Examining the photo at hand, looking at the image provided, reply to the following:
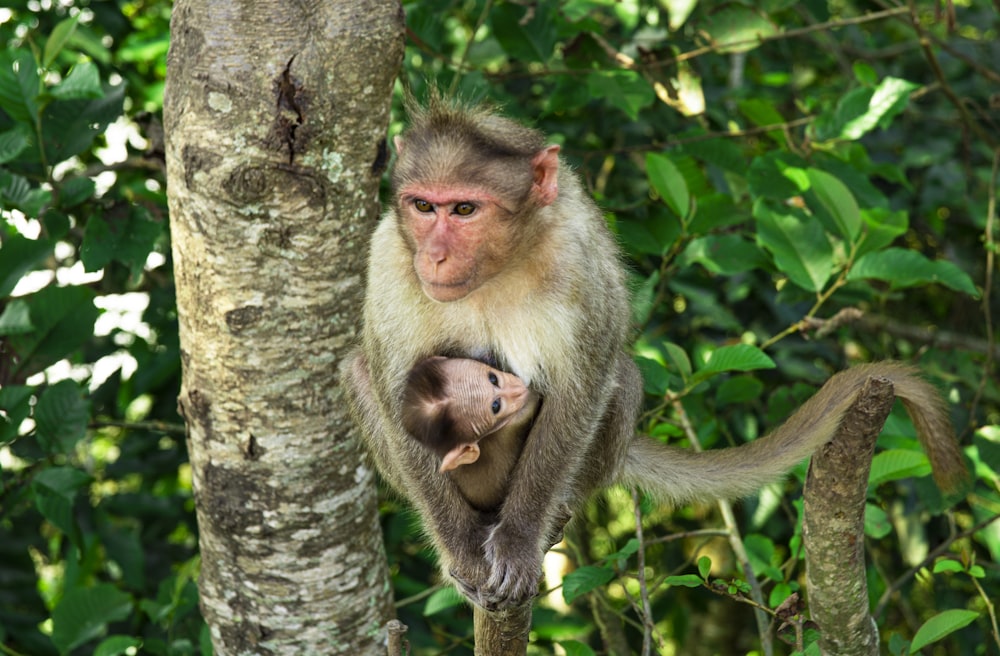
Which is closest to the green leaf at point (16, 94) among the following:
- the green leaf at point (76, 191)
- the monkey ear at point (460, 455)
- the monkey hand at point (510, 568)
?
the green leaf at point (76, 191)

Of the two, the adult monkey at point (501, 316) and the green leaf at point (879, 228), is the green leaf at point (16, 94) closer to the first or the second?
the adult monkey at point (501, 316)

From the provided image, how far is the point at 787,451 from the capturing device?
3369mm

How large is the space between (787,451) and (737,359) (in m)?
0.34

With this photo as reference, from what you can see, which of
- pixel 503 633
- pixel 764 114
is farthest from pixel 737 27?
pixel 503 633

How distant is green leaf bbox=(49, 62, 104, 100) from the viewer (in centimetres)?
352

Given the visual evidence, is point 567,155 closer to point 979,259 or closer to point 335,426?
point 335,426

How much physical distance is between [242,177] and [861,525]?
1.87 m

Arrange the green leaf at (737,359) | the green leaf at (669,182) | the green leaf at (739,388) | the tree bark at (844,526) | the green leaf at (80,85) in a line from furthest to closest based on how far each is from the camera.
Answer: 1. the green leaf at (739,388)
2. the green leaf at (669,182)
3. the green leaf at (80,85)
4. the green leaf at (737,359)
5. the tree bark at (844,526)

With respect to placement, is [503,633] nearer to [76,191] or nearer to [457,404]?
[457,404]

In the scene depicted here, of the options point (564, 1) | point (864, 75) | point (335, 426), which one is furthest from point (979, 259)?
point (335, 426)

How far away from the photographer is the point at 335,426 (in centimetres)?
320

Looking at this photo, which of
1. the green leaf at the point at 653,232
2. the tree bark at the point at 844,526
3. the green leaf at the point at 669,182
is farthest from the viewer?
the green leaf at the point at 653,232

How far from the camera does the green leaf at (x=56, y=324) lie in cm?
360

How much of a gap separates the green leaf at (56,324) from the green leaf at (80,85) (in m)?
0.65
